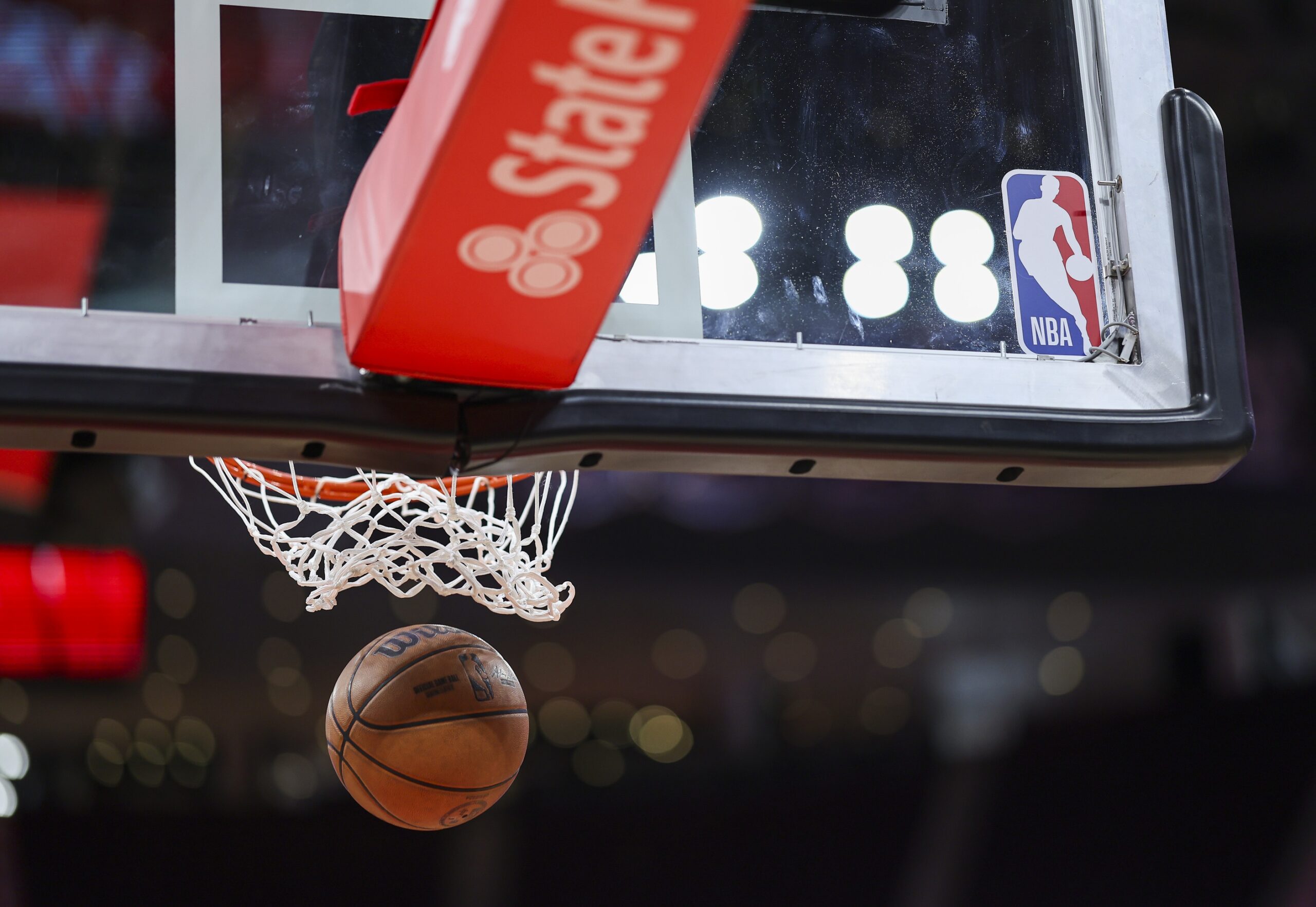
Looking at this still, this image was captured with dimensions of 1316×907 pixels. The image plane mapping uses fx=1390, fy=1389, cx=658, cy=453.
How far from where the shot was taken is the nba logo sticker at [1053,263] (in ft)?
5.78

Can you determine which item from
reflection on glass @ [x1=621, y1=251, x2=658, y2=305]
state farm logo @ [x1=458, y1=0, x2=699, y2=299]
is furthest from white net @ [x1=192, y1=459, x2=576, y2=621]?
state farm logo @ [x1=458, y1=0, x2=699, y2=299]

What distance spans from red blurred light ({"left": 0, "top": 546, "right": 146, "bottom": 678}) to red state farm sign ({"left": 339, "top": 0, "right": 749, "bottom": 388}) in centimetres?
394

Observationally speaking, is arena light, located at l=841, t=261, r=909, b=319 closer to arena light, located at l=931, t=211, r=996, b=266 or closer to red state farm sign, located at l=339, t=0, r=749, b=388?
arena light, located at l=931, t=211, r=996, b=266

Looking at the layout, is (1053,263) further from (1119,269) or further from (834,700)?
(834,700)

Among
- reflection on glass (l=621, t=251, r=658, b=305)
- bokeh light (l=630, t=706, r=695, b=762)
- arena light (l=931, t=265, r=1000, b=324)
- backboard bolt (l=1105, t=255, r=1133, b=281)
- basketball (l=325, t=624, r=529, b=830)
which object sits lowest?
bokeh light (l=630, t=706, r=695, b=762)

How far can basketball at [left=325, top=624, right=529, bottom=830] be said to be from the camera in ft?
7.04

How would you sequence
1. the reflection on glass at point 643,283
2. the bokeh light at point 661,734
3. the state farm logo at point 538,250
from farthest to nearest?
the bokeh light at point 661,734
the reflection on glass at point 643,283
the state farm logo at point 538,250

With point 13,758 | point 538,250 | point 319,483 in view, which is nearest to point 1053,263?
point 538,250

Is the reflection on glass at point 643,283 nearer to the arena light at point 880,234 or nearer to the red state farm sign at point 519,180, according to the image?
the red state farm sign at point 519,180

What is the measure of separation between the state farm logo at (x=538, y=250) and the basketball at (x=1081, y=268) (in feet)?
2.48

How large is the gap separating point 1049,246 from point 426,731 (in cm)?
116

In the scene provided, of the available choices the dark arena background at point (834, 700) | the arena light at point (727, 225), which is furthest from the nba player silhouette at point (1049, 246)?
the dark arena background at point (834, 700)

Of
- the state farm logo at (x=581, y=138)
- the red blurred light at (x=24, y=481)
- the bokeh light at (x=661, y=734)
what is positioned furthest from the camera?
the bokeh light at (x=661, y=734)

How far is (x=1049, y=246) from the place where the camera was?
181 centimetres
